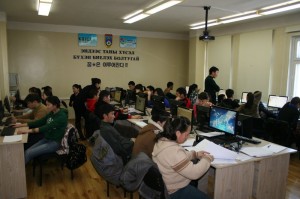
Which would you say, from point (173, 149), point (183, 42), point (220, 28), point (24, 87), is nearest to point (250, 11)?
point (220, 28)

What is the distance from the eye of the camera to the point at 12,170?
312cm

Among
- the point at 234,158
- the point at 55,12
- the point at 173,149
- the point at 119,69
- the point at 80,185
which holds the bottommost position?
the point at 80,185

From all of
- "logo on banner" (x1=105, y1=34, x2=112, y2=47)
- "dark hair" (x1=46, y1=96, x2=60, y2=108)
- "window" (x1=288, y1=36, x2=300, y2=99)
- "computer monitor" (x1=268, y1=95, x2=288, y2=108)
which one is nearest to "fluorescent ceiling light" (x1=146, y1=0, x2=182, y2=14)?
"dark hair" (x1=46, y1=96, x2=60, y2=108)

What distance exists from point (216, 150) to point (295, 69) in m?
4.92

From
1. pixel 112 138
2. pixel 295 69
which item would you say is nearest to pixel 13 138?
pixel 112 138

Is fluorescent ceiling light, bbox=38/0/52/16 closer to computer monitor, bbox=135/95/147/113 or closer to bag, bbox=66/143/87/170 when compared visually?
computer monitor, bbox=135/95/147/113

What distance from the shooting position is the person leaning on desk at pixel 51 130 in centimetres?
349

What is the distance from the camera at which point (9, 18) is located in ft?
22.1

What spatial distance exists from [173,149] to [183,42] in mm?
8114

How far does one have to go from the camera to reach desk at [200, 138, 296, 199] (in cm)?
243

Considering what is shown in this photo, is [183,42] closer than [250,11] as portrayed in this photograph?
No

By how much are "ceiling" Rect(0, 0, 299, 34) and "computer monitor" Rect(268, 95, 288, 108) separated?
238 cm

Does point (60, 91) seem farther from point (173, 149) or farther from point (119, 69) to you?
point (173, 149)

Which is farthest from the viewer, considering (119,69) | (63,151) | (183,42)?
(183,42)
